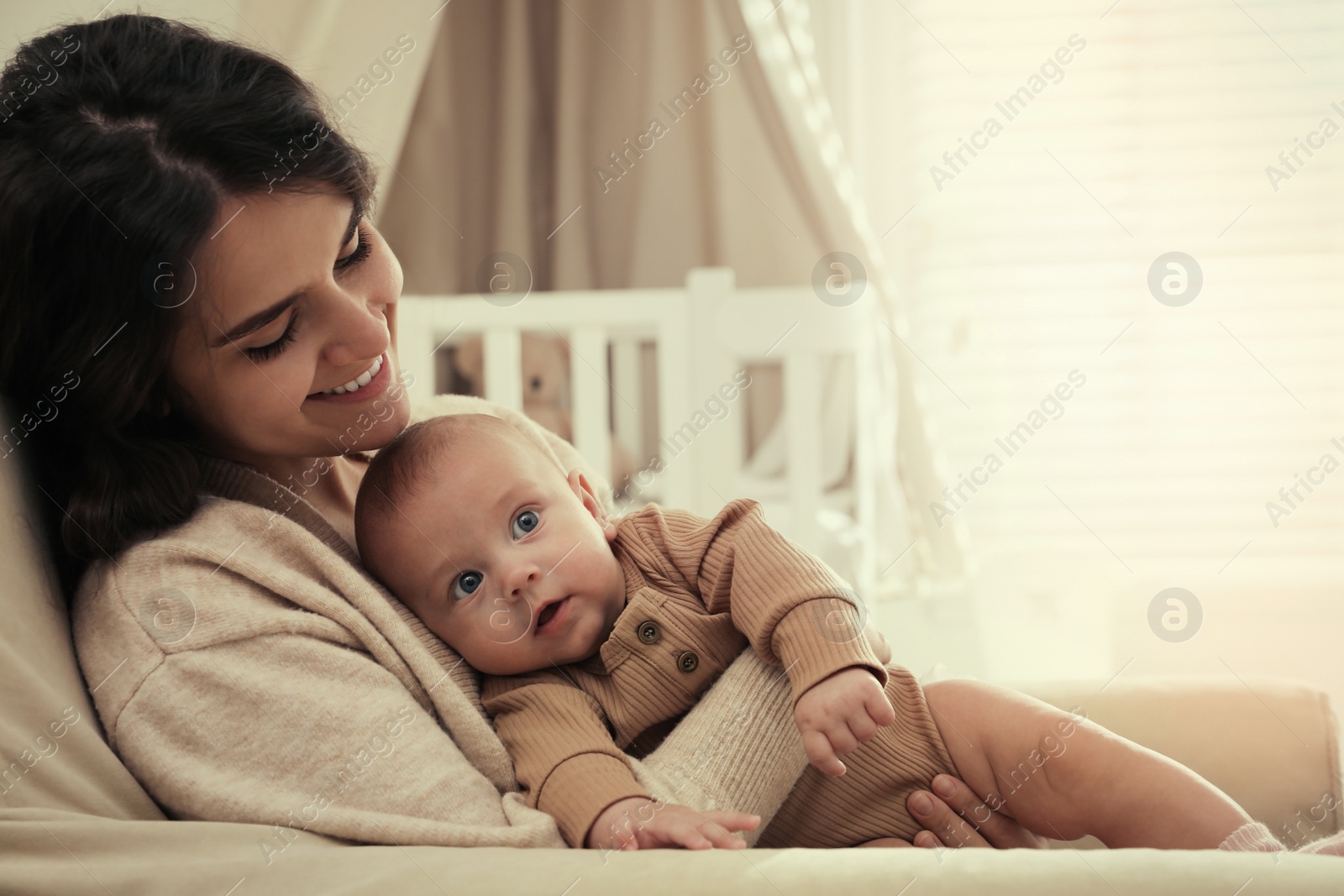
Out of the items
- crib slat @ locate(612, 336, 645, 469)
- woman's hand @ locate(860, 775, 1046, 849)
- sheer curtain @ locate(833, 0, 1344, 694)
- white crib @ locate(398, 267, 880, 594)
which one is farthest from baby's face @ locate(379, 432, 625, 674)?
sheer curtain @ locate(833, 0, 1344, 694)

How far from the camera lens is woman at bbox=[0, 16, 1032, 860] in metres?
0.75

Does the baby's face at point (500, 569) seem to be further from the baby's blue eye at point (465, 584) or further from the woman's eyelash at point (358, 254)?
the woman's eyelash at point (358, 254)

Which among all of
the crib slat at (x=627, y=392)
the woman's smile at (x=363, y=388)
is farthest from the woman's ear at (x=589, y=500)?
the crib slat at (x=627, y=392)

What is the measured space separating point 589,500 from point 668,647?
0.22 metres

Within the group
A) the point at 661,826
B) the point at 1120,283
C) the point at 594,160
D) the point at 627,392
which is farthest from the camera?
the point at 594,160

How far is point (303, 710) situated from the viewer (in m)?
0.75

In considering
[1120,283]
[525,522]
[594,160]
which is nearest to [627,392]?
[594,160]

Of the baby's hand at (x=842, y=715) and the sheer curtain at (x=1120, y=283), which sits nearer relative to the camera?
the baby's hand at (x=842, y=715)

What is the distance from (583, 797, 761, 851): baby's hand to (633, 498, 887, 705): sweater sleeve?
0.12m

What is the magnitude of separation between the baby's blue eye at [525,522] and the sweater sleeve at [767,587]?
125 millimetres

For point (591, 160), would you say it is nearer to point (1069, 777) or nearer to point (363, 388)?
point (363, 388)

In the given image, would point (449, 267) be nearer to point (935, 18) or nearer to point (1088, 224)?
point (935, 18)

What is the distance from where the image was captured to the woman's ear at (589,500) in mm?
1044

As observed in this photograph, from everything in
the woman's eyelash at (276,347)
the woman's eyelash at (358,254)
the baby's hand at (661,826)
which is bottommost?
the baby's hand at (661,826)
